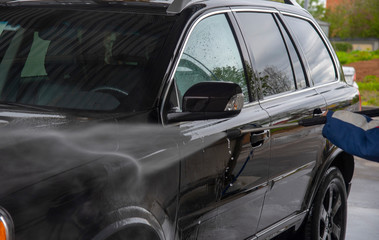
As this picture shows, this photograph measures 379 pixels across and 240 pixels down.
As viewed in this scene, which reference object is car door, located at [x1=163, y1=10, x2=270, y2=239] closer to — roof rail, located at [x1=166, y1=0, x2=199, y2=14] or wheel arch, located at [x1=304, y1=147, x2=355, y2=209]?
roof rail, located at [x1=166, y1=0, x2=199, y2=14]

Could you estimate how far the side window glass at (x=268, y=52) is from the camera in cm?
408

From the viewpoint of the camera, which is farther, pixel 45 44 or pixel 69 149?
pixel 45 44

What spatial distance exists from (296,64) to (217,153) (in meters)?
1.56

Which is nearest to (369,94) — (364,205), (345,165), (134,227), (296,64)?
(364,205)

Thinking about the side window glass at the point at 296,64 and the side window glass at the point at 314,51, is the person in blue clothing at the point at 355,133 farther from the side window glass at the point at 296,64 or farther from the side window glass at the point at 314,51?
the side window glass at the point at 314,51

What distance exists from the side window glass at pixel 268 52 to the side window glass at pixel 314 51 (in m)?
0.38

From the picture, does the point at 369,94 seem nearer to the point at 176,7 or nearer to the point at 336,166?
the point at 336,166

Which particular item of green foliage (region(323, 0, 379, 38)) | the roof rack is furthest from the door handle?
green foliage (region(323, 0, 379, 38))

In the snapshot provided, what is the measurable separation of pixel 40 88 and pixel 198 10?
90 centimetres

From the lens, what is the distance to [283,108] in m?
4.26

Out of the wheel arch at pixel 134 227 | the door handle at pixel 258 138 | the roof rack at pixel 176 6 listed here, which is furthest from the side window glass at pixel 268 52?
the wheel arch at pixel 134 227

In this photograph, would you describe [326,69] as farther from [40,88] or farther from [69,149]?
[69,149]

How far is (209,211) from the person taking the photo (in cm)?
332

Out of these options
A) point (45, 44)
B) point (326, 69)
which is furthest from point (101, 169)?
point (326, 69)
